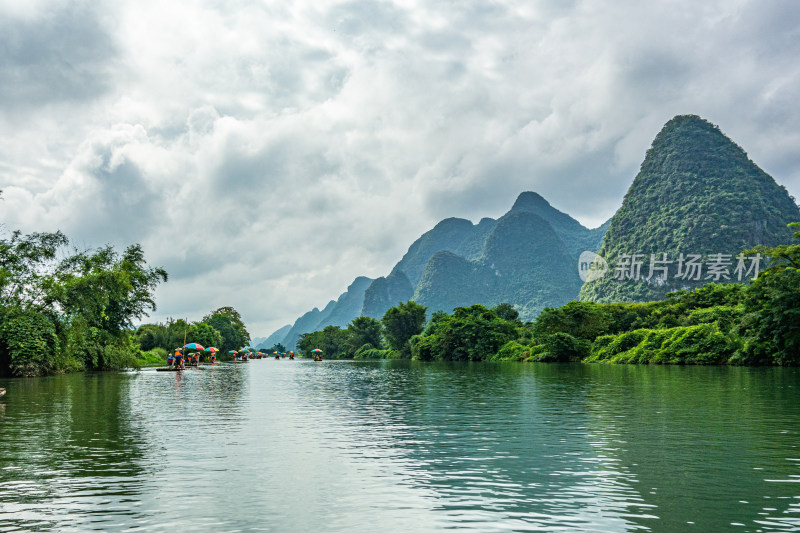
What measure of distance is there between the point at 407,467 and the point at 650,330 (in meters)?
55.3

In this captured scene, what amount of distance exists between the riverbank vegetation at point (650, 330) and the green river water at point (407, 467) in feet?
82.5

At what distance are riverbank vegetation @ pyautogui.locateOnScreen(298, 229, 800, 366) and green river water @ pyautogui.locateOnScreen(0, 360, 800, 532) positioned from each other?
25.1m

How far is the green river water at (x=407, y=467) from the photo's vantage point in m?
7.88

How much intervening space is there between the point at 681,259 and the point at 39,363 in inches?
4989

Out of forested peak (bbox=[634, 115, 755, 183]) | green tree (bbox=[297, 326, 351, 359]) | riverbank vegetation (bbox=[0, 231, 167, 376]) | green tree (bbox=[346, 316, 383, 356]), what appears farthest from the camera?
green tree (bbox=[297, 326, 351, 359])

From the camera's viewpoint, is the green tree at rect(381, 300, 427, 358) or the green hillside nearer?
the green tree at rect(381, 300, 427, 358)

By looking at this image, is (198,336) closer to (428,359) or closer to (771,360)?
(428,359)

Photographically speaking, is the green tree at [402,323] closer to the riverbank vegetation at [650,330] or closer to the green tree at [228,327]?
the riverbank vegetation at [650,330]

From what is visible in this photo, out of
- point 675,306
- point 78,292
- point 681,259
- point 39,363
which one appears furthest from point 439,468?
point 681,259

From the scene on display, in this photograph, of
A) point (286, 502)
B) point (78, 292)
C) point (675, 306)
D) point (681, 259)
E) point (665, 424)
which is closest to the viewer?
point (286, 502)

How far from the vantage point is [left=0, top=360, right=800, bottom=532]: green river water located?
788 centimetres

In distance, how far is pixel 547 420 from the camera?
17.1m

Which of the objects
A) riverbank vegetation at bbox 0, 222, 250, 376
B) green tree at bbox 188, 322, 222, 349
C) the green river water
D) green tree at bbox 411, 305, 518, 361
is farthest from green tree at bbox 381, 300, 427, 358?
the green river water

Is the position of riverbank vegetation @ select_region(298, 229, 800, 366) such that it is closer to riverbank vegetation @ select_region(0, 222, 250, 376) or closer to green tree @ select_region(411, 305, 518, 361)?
green tree @ select_region(411, 305, 518, 361)
